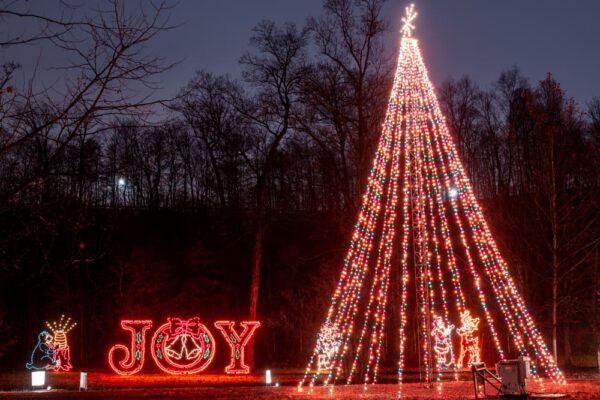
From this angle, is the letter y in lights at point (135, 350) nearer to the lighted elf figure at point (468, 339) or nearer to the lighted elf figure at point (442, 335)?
the lighted elf figure at point (442, 335)

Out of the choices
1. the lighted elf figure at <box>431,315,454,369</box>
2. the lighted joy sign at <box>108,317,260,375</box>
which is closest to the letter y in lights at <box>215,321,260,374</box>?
the lighted joy sign at <box>108,317,260,375</box>

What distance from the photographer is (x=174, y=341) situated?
2405 centimetres

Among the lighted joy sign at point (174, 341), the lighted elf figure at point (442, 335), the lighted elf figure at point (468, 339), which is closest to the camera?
the lighted joy sign at point (174, 341)

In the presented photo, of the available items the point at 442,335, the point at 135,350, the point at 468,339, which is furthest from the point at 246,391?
the point at 468,339

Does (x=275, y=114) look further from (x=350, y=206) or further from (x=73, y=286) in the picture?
(x=73, y=286)

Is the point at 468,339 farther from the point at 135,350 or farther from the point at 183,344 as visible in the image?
the point at 135,350

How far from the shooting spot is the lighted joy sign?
23688 mm

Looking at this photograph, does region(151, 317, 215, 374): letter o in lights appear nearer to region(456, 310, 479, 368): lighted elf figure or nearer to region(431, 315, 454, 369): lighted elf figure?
region(431, 315, 454, 369): lighted elf figure

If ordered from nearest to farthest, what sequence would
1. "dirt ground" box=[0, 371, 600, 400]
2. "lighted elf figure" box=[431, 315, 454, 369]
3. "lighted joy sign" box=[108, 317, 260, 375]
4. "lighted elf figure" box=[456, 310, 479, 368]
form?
"dirt ground" box=[0, 371, 600, 400] < "lighted joy sign" box=[108, 317, 260, 375] < "lighted elf figure" box=[431, 315, 454, 369] < "lighted elf figure" box=[456, 310, 479, 368]

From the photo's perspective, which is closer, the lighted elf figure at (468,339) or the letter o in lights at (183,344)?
the letter o in lights at (183,344)

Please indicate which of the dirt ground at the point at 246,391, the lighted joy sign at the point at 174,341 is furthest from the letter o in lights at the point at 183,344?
the dirt ground at the point at 246,391

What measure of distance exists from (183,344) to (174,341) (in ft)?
1.62

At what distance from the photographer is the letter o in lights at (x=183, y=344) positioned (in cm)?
2370

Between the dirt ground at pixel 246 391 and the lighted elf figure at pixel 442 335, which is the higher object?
the lighted elf figure at pixel 442 335
